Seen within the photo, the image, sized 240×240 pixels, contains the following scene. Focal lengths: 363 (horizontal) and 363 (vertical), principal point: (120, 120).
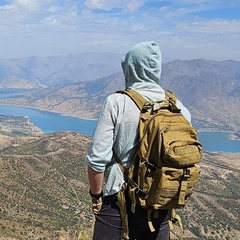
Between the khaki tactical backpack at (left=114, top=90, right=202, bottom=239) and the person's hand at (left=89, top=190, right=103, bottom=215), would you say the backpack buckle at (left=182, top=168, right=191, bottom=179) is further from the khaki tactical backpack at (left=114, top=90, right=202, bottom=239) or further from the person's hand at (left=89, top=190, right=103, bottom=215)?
the person's hand at (left=89, top=190, right=103, bottom=215)

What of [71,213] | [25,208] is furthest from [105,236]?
[71,213]

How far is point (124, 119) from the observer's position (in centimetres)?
236

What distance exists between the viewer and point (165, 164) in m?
2.16

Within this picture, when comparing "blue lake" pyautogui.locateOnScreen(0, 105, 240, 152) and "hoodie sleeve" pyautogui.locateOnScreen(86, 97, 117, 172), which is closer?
"hoodie sleeve" pyautogui.locateOnScreen(86, 97, 117, 172)

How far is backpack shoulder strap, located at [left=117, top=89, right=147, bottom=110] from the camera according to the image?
2.37 m

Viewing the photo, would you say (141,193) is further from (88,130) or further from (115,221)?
(88,130)

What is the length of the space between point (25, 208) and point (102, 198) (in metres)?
33.0

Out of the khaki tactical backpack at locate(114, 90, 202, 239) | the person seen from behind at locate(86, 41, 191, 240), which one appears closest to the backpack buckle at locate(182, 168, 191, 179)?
the khaki tactical backpack at locate(114, 90, 202, 239)

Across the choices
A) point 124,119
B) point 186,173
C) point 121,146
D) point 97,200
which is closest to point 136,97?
point 124,119

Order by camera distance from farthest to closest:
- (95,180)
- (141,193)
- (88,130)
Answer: (88,130), (95,180), (141,193)

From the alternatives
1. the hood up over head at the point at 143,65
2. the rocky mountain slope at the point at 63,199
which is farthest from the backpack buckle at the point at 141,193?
the rocky mountain slope at the point at 63,199

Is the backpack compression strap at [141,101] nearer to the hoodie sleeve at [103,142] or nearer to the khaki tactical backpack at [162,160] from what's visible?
the khaki tactical backpack at [162,160]

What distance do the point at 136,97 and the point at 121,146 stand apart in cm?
34

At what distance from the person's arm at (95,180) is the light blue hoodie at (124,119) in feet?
0.12
